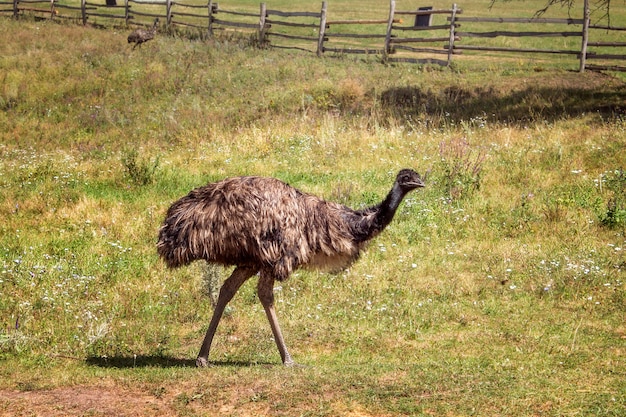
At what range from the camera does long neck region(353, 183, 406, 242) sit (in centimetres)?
764

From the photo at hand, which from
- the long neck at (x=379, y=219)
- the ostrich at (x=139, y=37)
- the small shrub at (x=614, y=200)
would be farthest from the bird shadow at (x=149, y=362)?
the ostrich at (x=139, y=37)

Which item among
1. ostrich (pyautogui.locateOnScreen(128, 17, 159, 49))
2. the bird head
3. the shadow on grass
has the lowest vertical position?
the bird head

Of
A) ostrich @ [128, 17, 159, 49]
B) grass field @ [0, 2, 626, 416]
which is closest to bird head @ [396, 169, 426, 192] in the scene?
grass field @ [0, 2, 626, 416]

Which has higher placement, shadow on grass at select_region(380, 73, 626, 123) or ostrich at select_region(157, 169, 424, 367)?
shadow on grass at select_region(380, 73, 626, 123)

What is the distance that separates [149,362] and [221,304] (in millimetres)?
942

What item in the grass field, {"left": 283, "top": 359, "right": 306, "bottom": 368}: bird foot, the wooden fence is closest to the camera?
the grass field

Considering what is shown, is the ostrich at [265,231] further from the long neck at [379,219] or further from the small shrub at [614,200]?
the small shrub at [614,200]

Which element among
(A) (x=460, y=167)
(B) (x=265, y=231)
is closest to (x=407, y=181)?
(B) (x=265, y=231)

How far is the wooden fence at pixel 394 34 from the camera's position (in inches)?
1043

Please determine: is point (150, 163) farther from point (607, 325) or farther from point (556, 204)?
point (607, 325)

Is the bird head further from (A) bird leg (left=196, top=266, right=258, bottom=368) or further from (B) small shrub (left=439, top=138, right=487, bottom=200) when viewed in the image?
(B) small shrub (left=439, top=138, right=487, bottom=200)

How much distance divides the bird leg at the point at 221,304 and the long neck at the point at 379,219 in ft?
3.45

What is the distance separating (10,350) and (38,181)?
684 centimetres

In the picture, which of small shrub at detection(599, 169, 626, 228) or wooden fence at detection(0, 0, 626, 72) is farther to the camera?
wooden fence at detection(0, 0, 626, 72)
